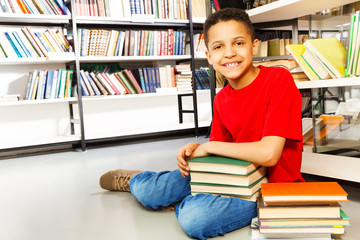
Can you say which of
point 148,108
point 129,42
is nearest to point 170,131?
point 148,108

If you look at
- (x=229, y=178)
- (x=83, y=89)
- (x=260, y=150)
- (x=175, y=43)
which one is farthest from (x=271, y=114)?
(x=175, y=43)

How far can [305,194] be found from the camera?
3.11 feet

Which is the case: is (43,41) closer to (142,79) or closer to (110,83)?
(110,83)

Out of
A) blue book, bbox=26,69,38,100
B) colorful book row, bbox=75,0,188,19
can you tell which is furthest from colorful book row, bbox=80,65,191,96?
colorful book row, bbox=75,0,188,19

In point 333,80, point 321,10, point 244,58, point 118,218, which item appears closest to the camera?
point 244,58

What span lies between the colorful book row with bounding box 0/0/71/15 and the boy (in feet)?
7.31

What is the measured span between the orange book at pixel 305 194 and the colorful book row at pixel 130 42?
2.56 meters

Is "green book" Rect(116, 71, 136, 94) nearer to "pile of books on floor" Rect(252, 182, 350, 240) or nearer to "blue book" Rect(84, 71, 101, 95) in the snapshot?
"blue book" Rect(84, 71, 101, 95)

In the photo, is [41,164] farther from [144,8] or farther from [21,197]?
[144,8]

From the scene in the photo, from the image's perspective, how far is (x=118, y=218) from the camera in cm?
135

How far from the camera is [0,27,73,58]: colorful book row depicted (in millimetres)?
2939

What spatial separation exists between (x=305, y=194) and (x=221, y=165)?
26cm

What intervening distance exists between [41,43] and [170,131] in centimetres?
144

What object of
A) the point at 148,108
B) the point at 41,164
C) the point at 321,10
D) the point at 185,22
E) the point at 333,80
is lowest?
the point at 41,164
